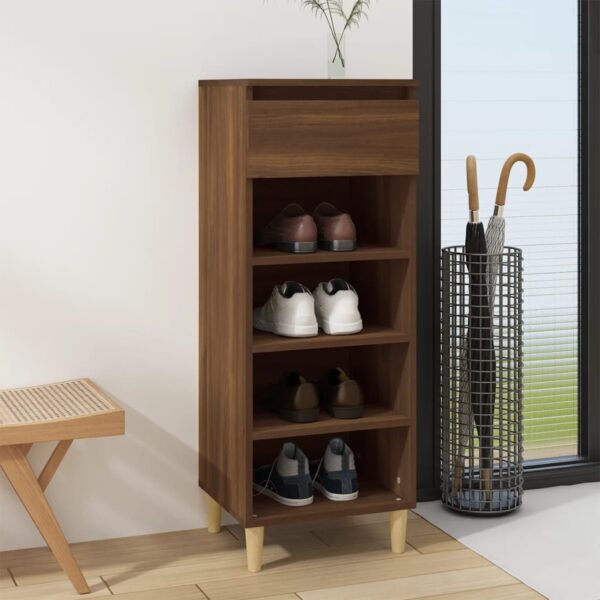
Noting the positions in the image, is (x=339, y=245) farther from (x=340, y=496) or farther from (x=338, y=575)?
(x=338, y=575)

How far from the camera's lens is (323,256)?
2818 mm

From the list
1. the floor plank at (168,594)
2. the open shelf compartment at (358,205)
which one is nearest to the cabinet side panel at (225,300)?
the open shelf compartment at (358,205)

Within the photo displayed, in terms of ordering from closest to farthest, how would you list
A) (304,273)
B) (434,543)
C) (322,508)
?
(322,508) < (434,543) < (304,273)

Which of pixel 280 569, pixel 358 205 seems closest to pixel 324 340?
pixel 358 205

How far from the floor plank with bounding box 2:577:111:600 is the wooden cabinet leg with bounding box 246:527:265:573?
37 cm

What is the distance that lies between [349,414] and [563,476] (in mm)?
1024

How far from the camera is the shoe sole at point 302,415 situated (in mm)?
2857

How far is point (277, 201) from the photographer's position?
122 inches

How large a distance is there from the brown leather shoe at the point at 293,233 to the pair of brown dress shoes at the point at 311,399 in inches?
14.1

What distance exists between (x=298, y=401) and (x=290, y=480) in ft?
0.74

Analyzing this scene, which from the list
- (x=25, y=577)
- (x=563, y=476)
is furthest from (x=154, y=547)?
(x=563, y=476)

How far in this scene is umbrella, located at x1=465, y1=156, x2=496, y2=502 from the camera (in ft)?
10.4

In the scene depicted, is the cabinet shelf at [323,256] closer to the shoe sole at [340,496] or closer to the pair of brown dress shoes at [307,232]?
the pair of brown dress shoes at [307,232]

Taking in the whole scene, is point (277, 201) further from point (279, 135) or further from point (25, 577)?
point (25, 577)
